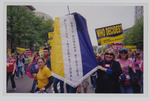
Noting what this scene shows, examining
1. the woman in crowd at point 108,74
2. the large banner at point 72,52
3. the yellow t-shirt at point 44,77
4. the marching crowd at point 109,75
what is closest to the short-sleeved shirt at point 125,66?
the marching crowd at point 109,75

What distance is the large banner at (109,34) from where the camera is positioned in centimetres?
543

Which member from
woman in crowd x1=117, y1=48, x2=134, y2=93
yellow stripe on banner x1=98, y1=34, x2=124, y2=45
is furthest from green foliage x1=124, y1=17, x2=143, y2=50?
woman in crowd x1=117, y1=48, x2=134, y2=93

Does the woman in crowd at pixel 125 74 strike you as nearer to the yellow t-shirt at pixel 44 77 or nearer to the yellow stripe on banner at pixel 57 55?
the yellow stripe on banner at pixel 57 55

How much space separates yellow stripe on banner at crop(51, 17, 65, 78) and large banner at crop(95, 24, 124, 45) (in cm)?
266

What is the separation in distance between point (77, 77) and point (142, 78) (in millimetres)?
2652

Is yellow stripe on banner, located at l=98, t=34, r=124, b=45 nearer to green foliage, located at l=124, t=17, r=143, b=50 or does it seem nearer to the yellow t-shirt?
green foliage, located at l=124, t=17, r=143, b=50

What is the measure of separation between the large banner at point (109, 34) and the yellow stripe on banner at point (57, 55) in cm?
266

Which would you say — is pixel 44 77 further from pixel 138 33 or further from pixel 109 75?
pixel 138 33

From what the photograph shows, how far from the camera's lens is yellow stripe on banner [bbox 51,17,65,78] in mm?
3006

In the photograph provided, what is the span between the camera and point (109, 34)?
18.4 feet

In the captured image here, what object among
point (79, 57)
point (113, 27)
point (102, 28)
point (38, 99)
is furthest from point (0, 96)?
point (113, 27)

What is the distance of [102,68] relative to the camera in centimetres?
295

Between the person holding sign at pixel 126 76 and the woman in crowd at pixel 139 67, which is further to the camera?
the woman in crowd at pixel 139 67
